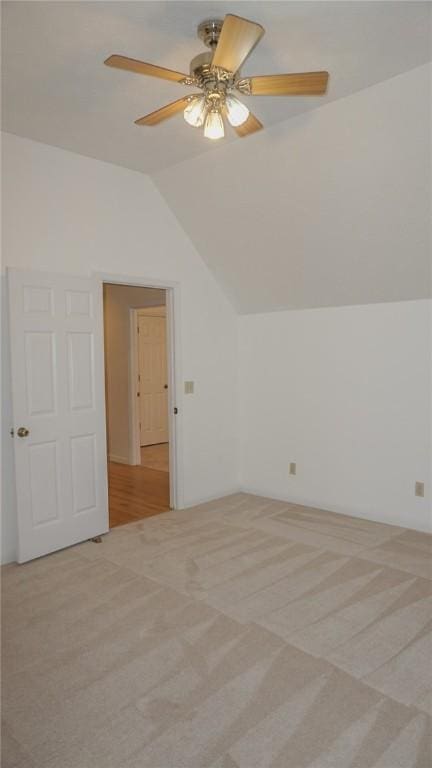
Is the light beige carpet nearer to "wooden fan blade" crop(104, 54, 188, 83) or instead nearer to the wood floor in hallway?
the wood floor in hallway

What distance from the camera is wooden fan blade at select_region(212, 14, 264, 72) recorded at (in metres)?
1.74

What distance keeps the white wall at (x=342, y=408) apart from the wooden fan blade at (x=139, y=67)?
99.4 inches

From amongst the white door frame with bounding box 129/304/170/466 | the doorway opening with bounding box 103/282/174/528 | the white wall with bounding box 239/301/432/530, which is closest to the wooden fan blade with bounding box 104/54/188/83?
the white wall with bounding box 239/301/432/530

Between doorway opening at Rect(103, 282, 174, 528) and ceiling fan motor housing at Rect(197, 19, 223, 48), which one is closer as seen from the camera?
ceiling fan motor housing at Rect(197, 19, 223, 48)

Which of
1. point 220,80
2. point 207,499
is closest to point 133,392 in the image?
point 207,499

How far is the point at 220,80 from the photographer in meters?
2.18

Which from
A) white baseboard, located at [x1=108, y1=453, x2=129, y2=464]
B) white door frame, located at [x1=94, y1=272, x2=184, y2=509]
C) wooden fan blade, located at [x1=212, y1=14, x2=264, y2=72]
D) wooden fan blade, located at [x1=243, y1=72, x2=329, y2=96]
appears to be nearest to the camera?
wooden fan blade, located at [x1=212, y1=14, x2=264, y2=72]

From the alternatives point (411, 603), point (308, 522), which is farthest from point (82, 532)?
point (411, 603)

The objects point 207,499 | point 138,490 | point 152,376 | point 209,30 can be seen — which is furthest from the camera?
point 152,376

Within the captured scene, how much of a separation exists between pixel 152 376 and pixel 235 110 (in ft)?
18.6

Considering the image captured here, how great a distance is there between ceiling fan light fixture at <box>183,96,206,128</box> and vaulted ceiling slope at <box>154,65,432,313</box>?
1.06 metres

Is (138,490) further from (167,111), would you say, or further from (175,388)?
(167,111)

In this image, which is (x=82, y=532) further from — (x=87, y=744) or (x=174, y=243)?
(x=174, y=243)

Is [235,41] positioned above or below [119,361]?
above
